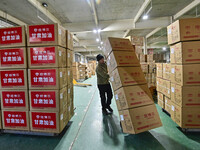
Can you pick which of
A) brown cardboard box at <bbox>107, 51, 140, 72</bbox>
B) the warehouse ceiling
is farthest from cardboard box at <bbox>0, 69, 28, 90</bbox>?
the warehouse ceiling

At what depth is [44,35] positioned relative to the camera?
1.93m

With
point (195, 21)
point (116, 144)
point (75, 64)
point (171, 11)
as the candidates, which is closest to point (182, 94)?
point (195, 21)

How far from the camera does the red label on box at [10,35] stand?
1.97m

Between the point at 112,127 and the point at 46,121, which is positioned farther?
the point at 112,127

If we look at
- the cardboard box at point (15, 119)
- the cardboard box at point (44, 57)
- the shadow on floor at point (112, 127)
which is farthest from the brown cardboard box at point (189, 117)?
the cardboard box at point (15, 119)

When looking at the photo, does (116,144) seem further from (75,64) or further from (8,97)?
(75,64)

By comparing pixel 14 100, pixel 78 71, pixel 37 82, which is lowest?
pixel 14 100

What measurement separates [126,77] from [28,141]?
2116 mm

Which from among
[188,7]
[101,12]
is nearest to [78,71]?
[101,12]

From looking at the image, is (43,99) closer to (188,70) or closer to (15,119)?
(15,119)

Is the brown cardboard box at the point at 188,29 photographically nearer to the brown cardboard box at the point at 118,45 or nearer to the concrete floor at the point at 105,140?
the brown cardboard box at the point at 118,45

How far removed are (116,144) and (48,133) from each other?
4.16 ft

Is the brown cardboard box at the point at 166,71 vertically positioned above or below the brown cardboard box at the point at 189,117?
above

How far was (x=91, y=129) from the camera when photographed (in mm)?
2262
